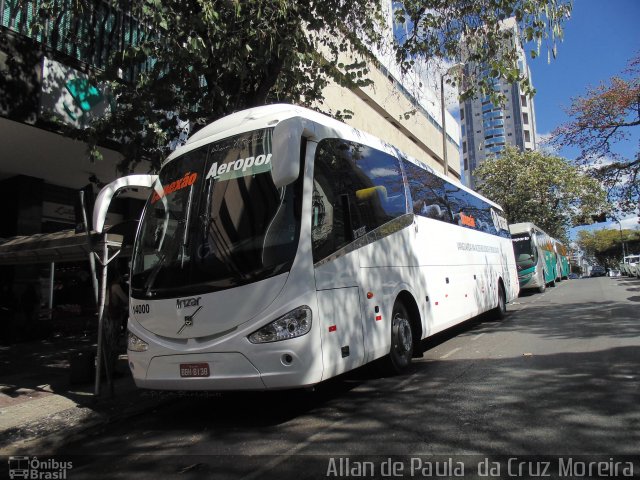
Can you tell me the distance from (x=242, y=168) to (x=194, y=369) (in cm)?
217

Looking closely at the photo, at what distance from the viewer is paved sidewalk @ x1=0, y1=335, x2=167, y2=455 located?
16.9ft

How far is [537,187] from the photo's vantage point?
3484 cm

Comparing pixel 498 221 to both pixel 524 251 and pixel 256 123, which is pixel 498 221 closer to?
pixel 524 251

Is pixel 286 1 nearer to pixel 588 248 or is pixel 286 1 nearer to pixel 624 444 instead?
pixel 624 444

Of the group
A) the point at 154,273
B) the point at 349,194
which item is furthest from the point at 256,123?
the point at 154,273

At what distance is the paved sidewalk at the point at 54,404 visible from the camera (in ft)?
16.9

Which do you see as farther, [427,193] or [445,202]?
[445,202]

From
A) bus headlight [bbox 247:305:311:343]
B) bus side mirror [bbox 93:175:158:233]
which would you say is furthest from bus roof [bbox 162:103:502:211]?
bus headlight [bbox 247:305:311:343]

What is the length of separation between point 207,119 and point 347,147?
3932 mm

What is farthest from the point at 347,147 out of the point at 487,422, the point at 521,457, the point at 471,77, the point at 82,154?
the point at 82,154

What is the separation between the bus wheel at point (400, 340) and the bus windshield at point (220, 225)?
7.74 ft

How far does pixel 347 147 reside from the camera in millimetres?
6082

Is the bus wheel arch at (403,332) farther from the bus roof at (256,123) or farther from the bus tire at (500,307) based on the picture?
the bus tire at (500,307)

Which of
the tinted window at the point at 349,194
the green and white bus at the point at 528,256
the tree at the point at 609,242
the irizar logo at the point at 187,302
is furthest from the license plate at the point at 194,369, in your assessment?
the tree at the point at 609,242
